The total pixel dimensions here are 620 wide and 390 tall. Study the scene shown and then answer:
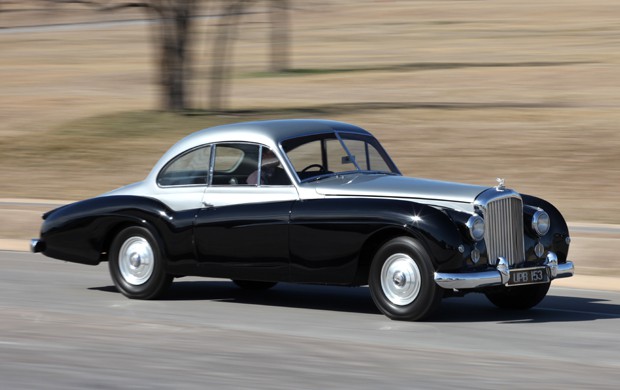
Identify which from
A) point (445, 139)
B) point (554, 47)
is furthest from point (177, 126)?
point (554, 47)

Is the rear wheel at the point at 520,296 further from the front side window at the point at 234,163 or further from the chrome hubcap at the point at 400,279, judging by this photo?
the front side window at the point at 234,163

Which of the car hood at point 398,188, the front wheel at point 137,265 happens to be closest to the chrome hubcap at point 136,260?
the front wheel at point 137,265

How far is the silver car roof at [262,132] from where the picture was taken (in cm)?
1020

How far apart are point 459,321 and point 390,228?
98 cm

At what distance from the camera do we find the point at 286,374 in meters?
7.46

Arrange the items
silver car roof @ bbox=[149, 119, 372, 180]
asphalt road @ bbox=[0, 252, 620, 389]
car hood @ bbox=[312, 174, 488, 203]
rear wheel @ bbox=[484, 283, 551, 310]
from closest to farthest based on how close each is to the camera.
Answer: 1. asphalt road @ bbox=[0, 252, 620, 389]
2. car hood @ bbox=[312, 174, 488, 203]
3. rear wheel @ bbox=[484, 283, 551, 310]
4. silver car roof @ bbox=[149, 119, 372, 180]

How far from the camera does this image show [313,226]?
958 centimetres

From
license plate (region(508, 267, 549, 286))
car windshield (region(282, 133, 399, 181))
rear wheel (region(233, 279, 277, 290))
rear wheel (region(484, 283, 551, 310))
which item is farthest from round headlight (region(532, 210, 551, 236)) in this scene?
rear wheel (region(233, 279, 277, 290))

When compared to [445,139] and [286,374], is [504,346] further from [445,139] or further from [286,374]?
[445,139]

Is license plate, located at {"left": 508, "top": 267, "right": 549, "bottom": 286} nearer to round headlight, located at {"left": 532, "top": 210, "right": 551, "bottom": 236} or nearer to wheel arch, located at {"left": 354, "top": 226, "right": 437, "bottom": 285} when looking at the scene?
round headlight, located at {"left": 532, "top": 210, "right": 551, "bottom": 236}

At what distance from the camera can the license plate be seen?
30.5ft

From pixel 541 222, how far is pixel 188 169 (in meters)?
3.12

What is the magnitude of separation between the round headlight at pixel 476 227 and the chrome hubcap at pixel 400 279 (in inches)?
19.5

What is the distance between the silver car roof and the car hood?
570 mm
